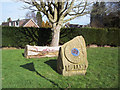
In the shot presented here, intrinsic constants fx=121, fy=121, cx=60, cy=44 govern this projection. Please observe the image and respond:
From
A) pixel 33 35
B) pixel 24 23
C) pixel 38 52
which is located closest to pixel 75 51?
pixel 38 52

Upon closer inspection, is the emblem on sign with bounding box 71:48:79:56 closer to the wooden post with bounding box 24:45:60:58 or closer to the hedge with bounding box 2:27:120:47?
the wooden post with bounding box 24:45:60:58

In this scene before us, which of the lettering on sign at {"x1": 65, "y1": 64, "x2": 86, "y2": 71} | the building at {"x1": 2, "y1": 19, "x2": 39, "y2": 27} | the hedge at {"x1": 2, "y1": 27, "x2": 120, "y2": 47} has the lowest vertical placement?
the lettering on sign at {"x1": 65, "y1": 64, "x2": 86, "y2": 71}

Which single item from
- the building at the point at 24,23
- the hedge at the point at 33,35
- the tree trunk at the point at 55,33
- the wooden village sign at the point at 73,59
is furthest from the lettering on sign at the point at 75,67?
the building at the point at 24,23

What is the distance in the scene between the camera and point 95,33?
16750mm

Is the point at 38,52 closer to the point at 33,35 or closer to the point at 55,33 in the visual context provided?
the point at 55,33

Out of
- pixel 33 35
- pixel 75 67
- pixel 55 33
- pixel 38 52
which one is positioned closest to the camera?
pixel 75 67

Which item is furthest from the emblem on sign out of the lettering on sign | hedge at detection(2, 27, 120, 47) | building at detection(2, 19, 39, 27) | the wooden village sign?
building at detection(2, 19, 39, 27)

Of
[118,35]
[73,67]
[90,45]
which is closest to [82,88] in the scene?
[73,67]

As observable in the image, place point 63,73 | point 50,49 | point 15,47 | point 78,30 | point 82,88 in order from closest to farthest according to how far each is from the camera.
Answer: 1. point 82,88
2. point 63,73
3. point 50,49
4. point 15,47
5. point 78,30

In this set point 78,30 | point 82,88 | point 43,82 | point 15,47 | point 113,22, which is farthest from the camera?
point 113,22

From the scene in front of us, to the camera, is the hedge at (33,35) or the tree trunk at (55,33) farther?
the hedge at (33,35)

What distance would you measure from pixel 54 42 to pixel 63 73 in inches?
240

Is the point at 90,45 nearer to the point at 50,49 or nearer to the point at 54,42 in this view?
the point at 54,42

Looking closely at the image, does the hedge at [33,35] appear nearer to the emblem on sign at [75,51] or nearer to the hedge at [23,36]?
the hedge at [23,36]
